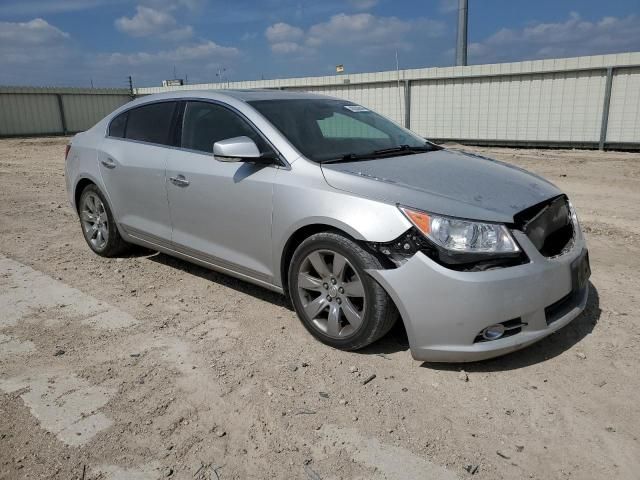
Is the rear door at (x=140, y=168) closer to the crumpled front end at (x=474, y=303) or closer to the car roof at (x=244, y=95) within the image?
the car roof at (x=244, y=95)

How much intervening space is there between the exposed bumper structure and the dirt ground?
0.26 m

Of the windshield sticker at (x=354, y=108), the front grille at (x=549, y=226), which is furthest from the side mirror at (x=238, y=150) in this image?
the front grille at (x=549, y=226)

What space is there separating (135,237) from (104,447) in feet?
8.84

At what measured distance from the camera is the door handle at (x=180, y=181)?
4133 mm

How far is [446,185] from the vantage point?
3199mm

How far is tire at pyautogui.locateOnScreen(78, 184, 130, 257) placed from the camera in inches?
205

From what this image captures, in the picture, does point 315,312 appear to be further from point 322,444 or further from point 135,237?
point 135,237

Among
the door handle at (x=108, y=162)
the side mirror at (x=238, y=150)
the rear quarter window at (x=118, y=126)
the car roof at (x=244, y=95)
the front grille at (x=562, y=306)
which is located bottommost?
the front grille at (x=562, y=306)

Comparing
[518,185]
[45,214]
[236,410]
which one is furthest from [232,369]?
[45,214]

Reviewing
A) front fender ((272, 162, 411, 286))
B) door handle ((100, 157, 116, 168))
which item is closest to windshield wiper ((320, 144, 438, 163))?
front fender ((272, 162, 411, 286))

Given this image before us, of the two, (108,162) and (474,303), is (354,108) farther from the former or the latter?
(474,303)

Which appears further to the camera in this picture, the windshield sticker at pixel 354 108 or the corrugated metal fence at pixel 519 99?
the corrugated metal fence at pixel 519 99

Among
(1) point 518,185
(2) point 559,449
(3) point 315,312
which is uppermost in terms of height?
(1) point 518,185

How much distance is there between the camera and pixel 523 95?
15086mm
